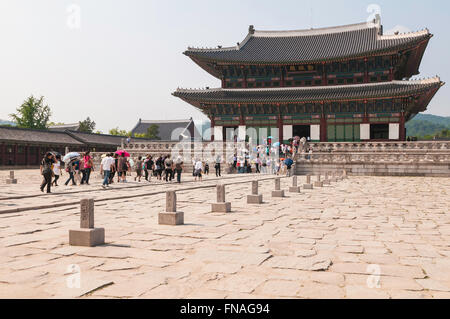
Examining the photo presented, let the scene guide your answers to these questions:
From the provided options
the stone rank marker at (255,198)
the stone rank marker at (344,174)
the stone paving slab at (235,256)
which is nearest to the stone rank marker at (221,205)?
the stone paving slab at (235,256)

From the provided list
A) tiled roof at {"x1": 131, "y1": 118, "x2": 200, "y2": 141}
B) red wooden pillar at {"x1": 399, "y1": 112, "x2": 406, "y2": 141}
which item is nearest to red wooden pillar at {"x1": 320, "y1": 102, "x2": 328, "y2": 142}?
red wooden pillar at {"x1": 399, "y1": 112, "x2": 406, "y2": 141}

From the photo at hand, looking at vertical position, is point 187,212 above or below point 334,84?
below

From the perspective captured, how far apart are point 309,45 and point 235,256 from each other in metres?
38.0

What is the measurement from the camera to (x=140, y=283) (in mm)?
3992

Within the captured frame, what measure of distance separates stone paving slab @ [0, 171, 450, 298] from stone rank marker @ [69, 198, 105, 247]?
0.56 ft

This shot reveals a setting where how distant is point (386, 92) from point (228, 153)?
553 inches

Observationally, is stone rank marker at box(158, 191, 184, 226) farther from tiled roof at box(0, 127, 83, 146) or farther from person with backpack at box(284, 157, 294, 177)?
tiled roof at box(0, 127, 83, 146)

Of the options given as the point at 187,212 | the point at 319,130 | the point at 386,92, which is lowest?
the point at 187,212

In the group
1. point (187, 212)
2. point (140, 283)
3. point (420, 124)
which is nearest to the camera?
point (140, 283)

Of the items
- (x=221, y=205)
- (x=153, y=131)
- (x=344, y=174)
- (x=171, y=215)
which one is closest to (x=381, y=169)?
(x=344, y=174)

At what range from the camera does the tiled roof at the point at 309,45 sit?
112 ft

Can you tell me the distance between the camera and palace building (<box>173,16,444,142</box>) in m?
32.5
